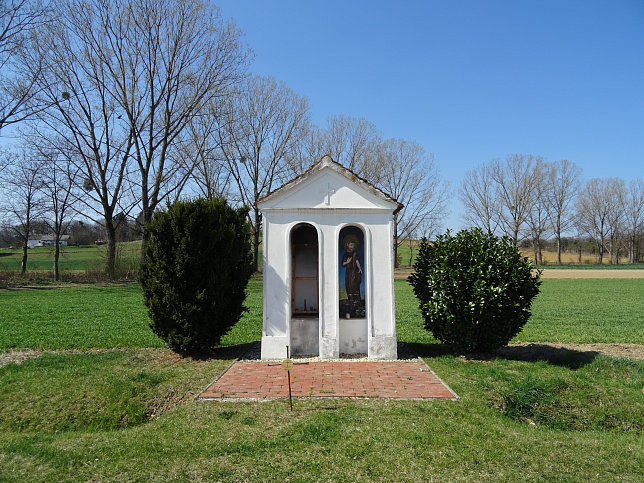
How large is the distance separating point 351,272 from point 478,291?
2852 mm

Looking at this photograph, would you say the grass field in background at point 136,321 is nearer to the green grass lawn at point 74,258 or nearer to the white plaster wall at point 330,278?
the white plaster wall at point 330,278

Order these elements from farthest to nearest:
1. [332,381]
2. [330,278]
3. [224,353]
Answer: [224,353]
[330,278]
[332,381]

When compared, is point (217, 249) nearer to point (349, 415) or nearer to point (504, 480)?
point (349, 415)


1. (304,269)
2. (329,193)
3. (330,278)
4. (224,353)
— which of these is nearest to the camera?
(330,278)

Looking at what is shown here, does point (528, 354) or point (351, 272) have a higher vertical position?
point (351, 272)

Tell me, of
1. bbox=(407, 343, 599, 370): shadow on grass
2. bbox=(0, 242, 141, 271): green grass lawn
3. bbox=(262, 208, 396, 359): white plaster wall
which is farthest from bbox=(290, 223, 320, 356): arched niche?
bbox=(0, 242, 141, 271): green grass lawn

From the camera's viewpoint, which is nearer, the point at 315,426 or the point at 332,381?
the point at 315,426

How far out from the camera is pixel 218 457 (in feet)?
16.2

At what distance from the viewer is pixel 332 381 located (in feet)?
25.7

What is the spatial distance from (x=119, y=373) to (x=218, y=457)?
4473 millimetres

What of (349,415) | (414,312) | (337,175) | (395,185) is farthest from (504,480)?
(395,185)

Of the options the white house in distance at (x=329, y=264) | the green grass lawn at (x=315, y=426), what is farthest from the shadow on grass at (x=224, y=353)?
the white house in distance at (x=329, y=264)

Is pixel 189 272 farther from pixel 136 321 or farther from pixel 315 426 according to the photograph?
pixel 136 321

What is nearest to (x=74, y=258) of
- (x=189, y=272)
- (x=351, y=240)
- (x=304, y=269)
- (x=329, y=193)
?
(x=304, y=269)
